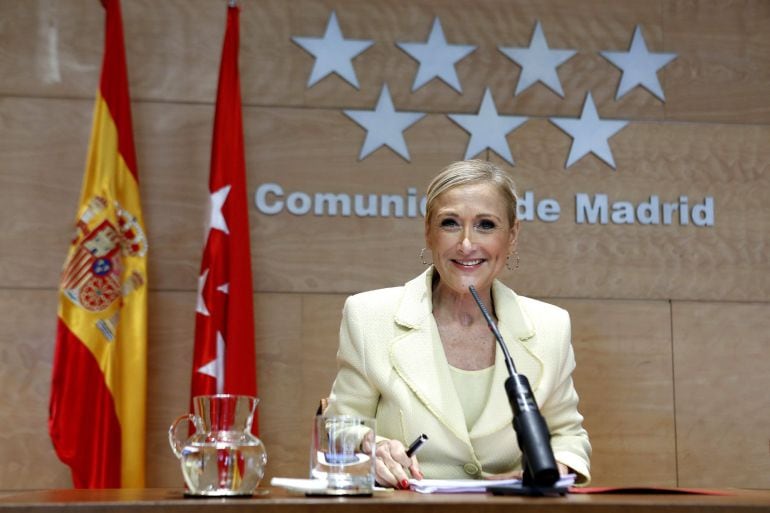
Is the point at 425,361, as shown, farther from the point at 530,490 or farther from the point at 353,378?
the point at 530,490

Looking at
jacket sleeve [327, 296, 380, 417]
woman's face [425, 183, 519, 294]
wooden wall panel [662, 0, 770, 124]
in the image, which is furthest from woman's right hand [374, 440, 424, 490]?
wooden wall panel [662, 0, 770, 124]

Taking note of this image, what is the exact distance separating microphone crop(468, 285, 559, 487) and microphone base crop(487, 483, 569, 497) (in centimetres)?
1

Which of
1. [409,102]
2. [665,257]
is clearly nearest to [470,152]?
[409,102]

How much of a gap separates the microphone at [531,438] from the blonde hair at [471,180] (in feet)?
3.38

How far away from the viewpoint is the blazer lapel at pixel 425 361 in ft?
8.30

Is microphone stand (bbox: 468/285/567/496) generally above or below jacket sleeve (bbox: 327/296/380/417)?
below

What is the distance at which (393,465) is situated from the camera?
2.23 m

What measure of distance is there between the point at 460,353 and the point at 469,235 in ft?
1.04

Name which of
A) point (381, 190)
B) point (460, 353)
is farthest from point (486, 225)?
point (381, 190)

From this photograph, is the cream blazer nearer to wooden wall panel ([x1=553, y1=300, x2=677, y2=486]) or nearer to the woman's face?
the woman's face

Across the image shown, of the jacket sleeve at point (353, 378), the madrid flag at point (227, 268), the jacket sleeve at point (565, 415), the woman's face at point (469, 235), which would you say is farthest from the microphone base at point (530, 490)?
the madrid flag at point (227, 268)

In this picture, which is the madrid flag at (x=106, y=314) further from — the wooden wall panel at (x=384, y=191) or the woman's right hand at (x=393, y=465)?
the woman's right hand at (x=393, y=465)

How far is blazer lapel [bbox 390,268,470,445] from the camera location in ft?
8.30

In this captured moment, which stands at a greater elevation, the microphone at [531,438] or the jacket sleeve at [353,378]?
the jacket sleeve at [353,378]
